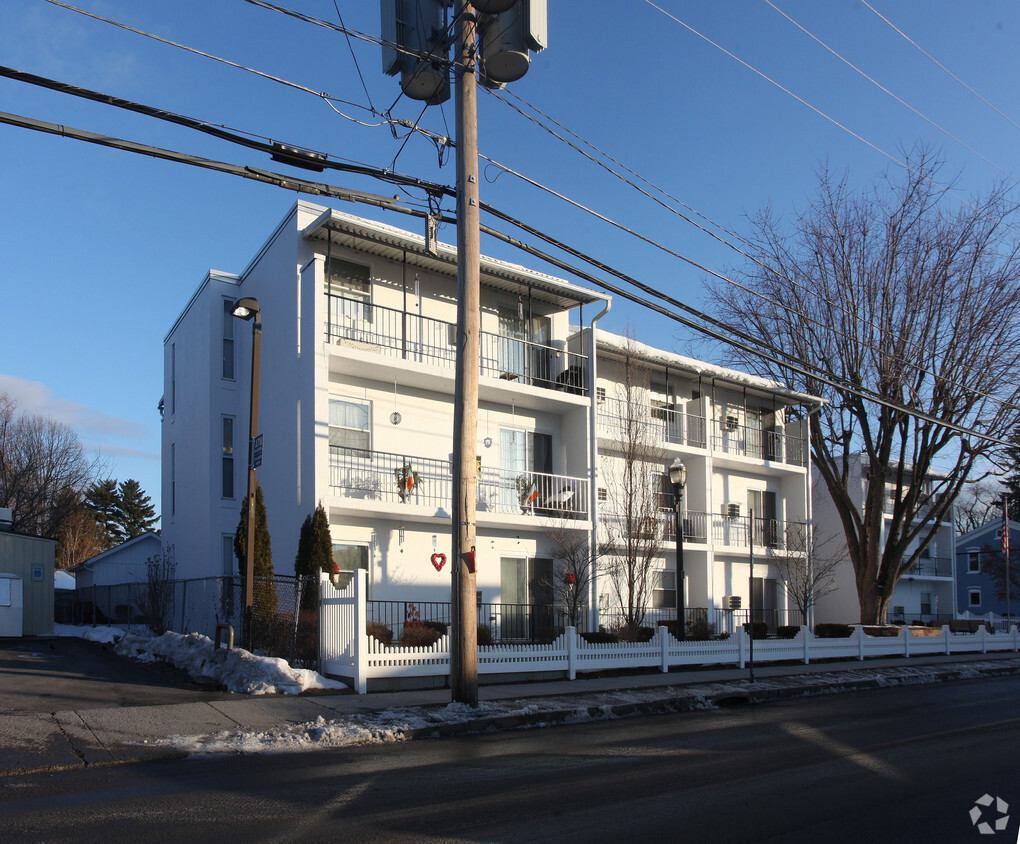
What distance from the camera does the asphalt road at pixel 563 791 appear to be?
20.7ft

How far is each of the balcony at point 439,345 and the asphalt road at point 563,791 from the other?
410 inches

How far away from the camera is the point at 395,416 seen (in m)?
20.6

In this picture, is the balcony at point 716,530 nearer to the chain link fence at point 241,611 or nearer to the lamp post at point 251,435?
the chain link fence at point 241,611

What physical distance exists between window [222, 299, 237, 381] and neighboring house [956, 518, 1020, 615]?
5543cm

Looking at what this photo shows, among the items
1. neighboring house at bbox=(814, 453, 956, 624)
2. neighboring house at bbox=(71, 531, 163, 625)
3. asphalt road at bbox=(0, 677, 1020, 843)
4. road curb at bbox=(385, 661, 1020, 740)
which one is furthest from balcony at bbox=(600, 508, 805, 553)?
neighboring house at bbox=(71, 531, 163, 625)

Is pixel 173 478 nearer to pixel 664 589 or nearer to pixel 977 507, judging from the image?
pixel 664 589

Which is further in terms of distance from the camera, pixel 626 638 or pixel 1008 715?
pixel 626 638

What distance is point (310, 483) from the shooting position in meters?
18.3

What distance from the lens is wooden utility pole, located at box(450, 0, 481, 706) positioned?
1219 cm

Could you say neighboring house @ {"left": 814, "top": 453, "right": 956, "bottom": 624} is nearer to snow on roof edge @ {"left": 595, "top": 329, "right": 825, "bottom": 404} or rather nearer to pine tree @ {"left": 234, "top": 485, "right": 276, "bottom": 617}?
snow on roof edge @ {"left": 595, "top": 329, "right": 825, "bottom": 404}

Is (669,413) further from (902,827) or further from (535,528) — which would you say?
(902,827)

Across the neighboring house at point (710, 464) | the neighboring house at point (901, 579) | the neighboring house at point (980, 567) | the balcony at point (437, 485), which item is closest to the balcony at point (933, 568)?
the neighboring house at point (901, 579)

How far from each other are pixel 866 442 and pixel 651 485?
25.9 feet

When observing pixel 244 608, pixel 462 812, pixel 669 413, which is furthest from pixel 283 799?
pixel 669 413
